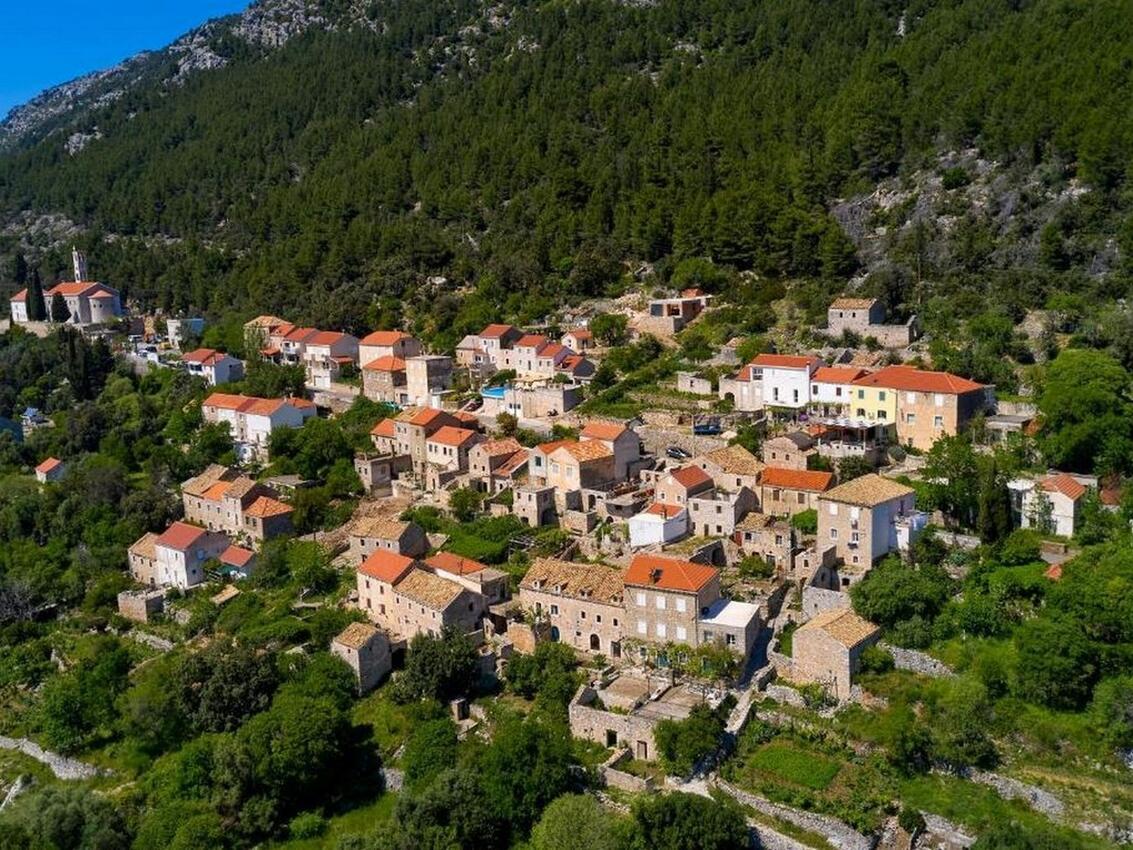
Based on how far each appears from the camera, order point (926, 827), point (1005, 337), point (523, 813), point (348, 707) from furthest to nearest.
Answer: point (1005, 337) → point (348, 707) → point (523, 813) → point (926, 827)

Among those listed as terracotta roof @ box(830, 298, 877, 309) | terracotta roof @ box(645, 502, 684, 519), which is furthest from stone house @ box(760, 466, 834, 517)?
terracotta roof @ box(830, 298, 877, 309)

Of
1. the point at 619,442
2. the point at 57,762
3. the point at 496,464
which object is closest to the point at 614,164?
the point at 496,464

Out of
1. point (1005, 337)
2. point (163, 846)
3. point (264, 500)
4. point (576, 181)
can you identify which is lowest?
point (163, 846)

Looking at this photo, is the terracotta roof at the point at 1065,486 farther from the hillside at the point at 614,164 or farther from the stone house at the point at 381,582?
the stone house at the point at 381,582

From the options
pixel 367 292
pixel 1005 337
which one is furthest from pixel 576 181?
pixel 1005 337

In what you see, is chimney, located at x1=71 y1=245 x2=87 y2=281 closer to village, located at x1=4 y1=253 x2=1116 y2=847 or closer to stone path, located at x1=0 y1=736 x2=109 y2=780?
village, located at x1=4 y1=253 x2=1116 y2=847

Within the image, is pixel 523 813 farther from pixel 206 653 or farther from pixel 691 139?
pixel 691 139

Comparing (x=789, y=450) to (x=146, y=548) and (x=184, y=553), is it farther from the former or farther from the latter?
(x=146, y=548)
